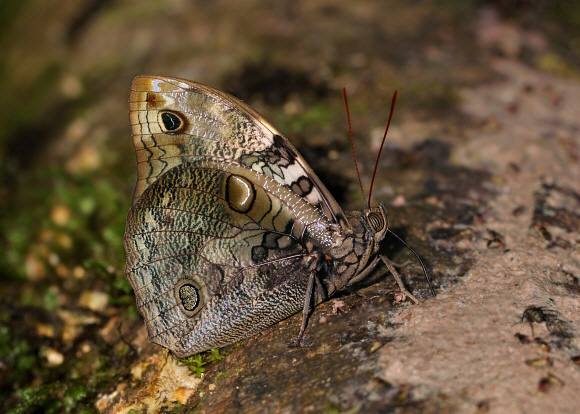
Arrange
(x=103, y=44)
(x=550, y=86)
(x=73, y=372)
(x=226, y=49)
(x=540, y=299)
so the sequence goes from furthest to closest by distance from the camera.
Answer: (x=103, y=44), (x=226, y=49), (x=550, y=86), (x=73, y=372), (x=540, y=299)

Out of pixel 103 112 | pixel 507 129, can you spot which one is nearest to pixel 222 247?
pixel 507 129

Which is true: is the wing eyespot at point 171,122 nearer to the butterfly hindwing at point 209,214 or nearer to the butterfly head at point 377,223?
the butterfly hindwing at point 209,214

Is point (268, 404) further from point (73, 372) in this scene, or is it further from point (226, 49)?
point (226, 49)

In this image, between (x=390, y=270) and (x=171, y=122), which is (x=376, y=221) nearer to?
(x=390, y=270)

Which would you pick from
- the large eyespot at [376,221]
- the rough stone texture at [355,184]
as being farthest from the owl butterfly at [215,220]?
the rough stone texture at [355,184]

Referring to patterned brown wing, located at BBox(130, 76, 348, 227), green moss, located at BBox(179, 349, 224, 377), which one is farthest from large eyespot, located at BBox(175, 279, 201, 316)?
patterned brown wing, located at BBox(130, 76, 348, 227)

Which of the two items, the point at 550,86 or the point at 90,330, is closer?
the point at 90,330

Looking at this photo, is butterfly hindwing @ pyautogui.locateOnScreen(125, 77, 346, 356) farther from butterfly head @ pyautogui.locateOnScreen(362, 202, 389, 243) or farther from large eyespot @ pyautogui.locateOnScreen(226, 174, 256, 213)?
butterfly head @ pyautogui.locateOnScreen(362, 202, 389, 243)
